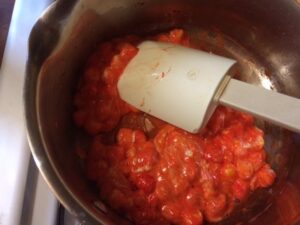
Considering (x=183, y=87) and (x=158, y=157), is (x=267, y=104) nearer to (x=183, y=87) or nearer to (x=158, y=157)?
(x=183, y=87)

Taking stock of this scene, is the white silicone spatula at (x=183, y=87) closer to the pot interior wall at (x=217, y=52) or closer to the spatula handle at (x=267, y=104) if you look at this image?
the spatula handle at (x=267, y=104)

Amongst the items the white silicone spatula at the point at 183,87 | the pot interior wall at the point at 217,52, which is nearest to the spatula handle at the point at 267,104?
the white silicone spatula at the point at 183,87

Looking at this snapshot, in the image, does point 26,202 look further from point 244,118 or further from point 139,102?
point 244,118

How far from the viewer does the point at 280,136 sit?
3.66ft

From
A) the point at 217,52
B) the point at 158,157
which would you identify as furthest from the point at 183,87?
the point at 217,52

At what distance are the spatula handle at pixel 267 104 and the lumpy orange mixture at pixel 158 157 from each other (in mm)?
175

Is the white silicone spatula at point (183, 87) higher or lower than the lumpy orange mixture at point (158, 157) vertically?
higher

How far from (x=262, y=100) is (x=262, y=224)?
334 mm

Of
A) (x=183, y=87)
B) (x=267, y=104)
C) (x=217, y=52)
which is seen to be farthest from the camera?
(x=217, y=52)

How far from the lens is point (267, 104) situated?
2.77ft

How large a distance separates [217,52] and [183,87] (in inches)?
12.0

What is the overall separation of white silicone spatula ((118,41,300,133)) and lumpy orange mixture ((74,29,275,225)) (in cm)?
6

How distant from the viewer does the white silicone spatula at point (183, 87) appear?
0.89 m

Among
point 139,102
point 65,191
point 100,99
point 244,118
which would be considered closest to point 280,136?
point 244,118
